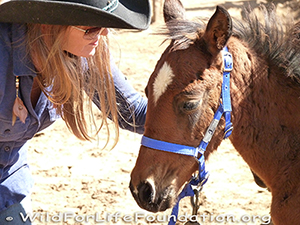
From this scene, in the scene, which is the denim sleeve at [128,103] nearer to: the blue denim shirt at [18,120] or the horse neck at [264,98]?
the blue denim shirt at [18,120]

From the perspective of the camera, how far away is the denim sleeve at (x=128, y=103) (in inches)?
105

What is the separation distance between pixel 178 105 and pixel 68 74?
2.01ft

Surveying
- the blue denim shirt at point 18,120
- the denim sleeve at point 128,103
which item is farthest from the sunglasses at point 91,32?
the denim sleeve at point 128,103

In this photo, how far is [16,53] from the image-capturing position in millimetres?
2154

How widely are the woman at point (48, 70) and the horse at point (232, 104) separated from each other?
31 cm

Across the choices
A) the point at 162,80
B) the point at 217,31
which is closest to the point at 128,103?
the point at 162,80

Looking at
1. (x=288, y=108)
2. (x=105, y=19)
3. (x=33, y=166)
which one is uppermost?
(x=105, y=19)

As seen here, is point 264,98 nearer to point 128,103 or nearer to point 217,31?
point 217,31

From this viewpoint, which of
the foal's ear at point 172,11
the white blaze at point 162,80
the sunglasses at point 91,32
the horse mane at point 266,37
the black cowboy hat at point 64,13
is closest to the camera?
the black cowboy hat at point 64,13

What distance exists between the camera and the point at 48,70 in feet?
7.22

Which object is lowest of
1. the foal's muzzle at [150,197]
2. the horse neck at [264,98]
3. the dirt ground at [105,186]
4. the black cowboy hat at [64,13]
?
the dirt ground at [105,186]

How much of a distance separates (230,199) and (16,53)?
7.82 ft

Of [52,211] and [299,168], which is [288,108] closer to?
[299,168]

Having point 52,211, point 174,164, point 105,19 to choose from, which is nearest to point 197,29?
point 105,19
